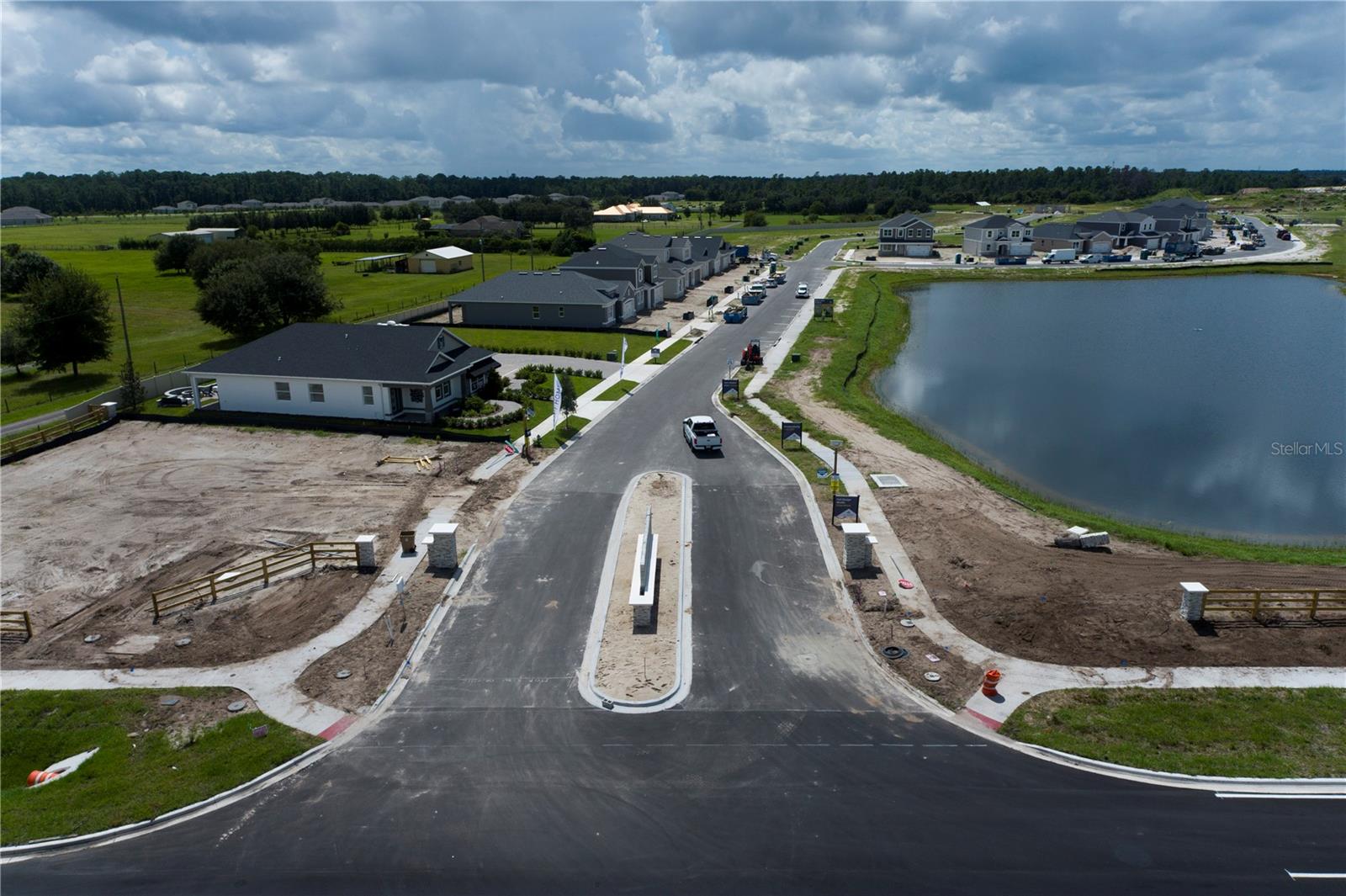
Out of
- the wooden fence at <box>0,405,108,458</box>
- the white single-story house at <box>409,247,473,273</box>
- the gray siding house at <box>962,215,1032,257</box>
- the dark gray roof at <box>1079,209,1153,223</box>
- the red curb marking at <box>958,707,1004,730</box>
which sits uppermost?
the dark gray roof at <box>1079,209,1153,223</box>

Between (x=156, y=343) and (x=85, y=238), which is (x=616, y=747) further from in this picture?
(x=85, y=238)

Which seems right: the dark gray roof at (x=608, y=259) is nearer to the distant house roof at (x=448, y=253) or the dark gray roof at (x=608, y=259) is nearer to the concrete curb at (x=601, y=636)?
the distant house roof at (x=448, y=253)

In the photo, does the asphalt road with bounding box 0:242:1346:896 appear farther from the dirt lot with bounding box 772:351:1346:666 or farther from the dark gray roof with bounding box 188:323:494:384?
the dark gray roof with bounding box 188:323:494:384

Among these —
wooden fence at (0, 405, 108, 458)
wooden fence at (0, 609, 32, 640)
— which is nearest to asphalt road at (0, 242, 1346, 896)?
wooden fence at (0, 609, 32, 640)

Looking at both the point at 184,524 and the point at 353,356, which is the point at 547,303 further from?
the point at 184,524

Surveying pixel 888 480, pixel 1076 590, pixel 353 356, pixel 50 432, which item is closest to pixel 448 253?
pixel 353 356

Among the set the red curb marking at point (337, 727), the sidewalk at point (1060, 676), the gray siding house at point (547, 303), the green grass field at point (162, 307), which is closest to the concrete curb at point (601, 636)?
the red curb marking at point (337, 727)

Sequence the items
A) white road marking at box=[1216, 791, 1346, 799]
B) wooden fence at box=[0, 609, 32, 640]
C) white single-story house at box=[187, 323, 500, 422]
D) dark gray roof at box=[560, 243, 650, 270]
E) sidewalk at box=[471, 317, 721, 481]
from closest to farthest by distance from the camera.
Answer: white road marking at box=[1216, 791, 1346, 799]
wooden fence at box=[0, 609, 32, 640]
sidewalk at box=[471, 317, 721, 481]
white single-story house at box=[187, 323, 500, 422]
dark gray roof at box=[560, 243, 650, 270]
